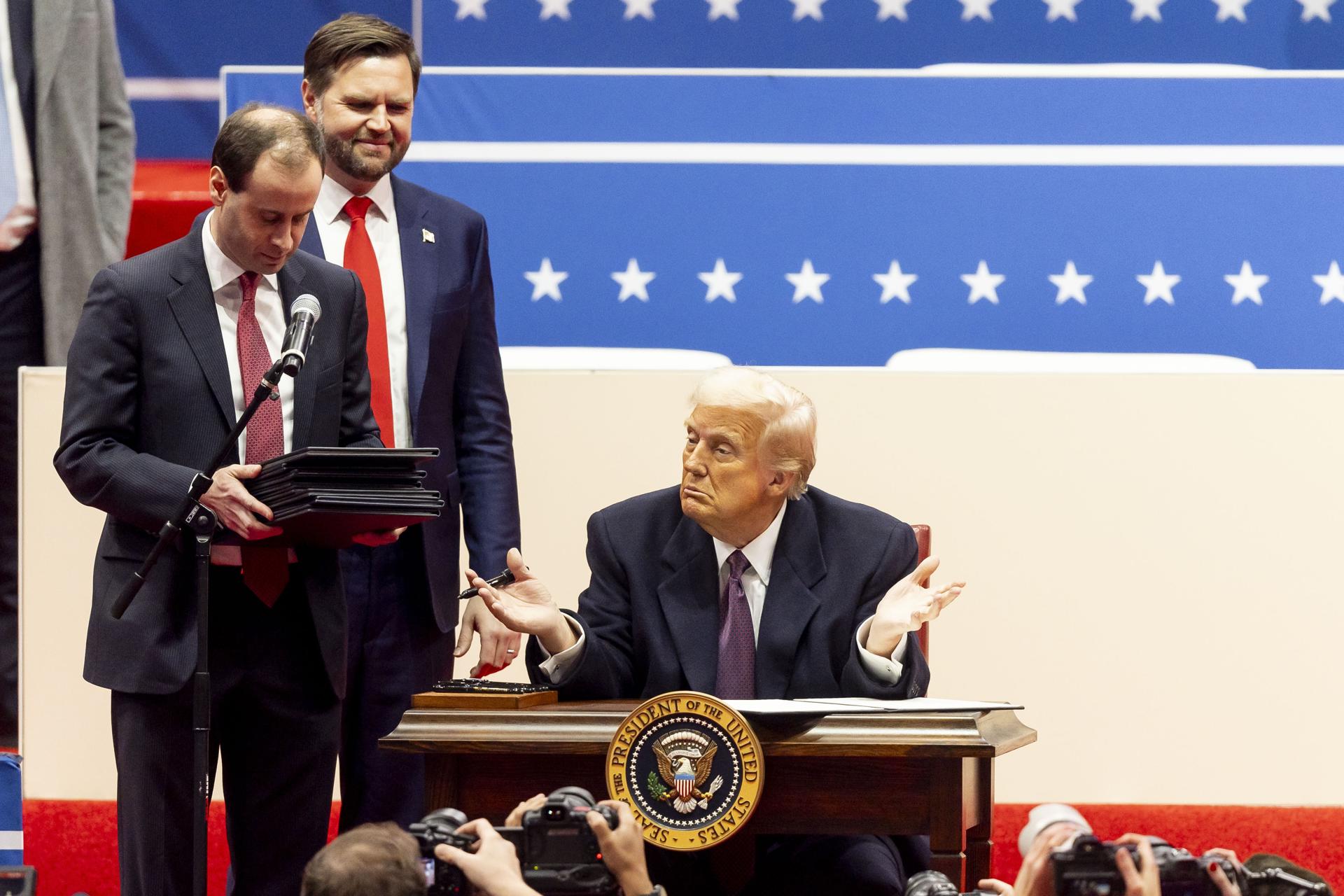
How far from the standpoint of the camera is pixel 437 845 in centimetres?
195

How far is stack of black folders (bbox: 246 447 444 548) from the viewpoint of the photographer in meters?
2.39

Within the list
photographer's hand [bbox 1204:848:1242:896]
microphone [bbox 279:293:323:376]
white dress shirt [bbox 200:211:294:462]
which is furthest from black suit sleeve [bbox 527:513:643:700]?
photographer's hand [bbox 1204:848:1242:896]

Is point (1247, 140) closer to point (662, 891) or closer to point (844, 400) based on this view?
point (844, 400)

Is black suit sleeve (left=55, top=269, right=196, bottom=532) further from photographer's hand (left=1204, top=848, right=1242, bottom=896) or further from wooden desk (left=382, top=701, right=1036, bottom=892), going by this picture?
photographer's hand (left=1204, top=848, right=1242, bottom=896)

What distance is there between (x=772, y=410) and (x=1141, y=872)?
1.28 m

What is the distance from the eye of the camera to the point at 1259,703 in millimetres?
3895

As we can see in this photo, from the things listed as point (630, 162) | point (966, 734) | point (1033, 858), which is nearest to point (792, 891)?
point (966, 734)

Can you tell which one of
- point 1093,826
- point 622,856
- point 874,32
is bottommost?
point 1093,826

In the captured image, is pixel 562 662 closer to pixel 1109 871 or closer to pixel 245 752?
pixel 245 752

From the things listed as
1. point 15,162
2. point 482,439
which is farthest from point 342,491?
point 15,162

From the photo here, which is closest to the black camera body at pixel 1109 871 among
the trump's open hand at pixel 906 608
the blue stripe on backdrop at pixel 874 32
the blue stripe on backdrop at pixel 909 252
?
the trump's open hand at pixel 906 608

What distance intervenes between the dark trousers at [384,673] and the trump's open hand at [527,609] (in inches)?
15.2

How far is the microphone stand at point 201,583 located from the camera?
2355 mm

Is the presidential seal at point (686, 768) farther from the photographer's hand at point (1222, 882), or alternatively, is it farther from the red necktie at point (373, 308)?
the red necktie at point (373, 308)
